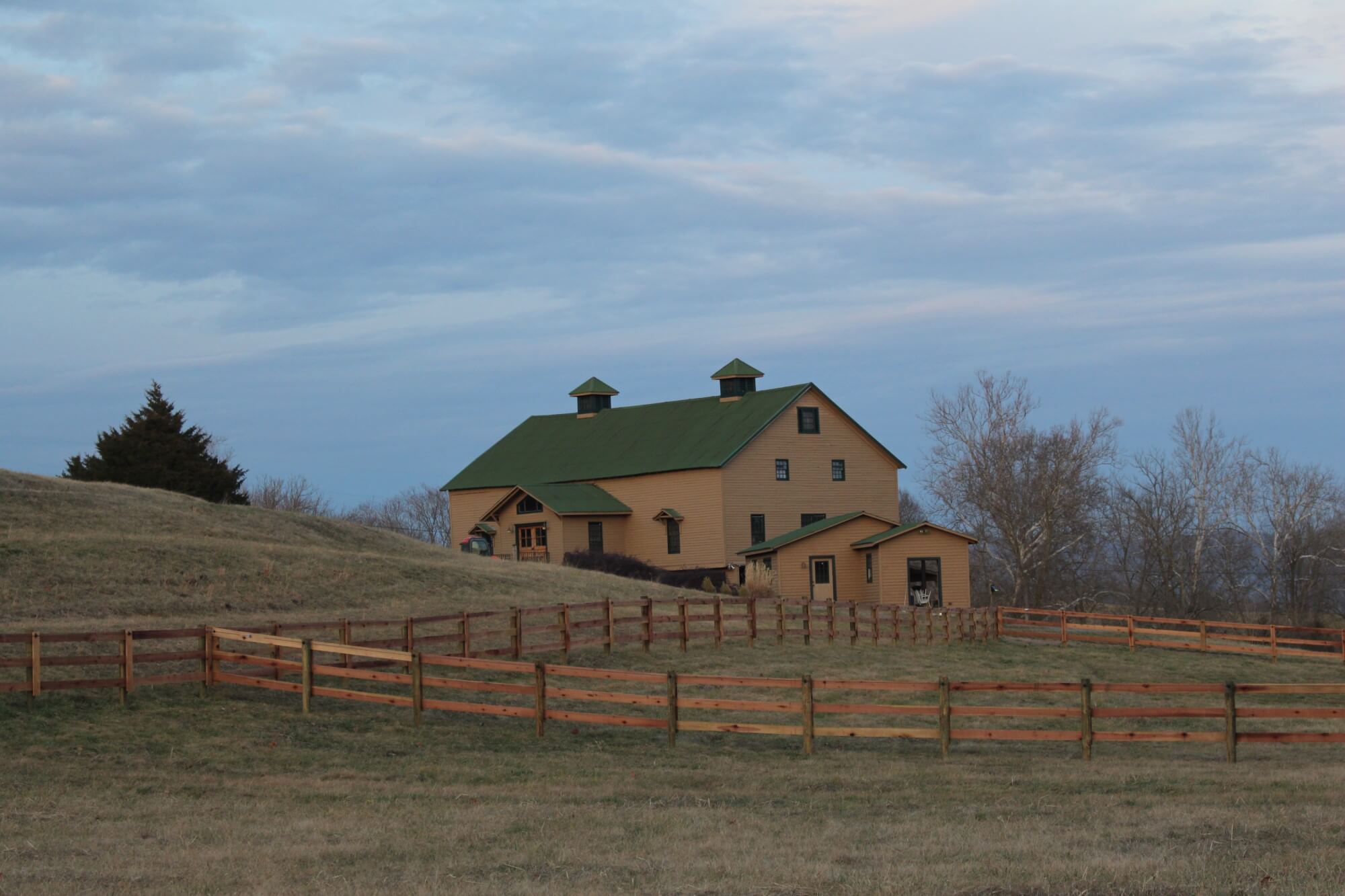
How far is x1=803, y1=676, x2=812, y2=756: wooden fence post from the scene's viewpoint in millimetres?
16891

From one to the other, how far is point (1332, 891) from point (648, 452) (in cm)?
5139

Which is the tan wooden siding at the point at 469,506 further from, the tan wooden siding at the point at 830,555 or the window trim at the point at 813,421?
the tan wooden siding at the point at 830,555

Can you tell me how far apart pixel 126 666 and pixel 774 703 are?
30.9 ft

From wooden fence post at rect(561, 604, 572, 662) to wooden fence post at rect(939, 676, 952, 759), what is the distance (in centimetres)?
1101

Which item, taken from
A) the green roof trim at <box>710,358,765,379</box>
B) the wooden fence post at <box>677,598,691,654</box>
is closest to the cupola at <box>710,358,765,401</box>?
the green roof trim at <box>710,358,765,379</box>

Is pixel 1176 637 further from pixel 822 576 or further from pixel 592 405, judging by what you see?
pixel 592 405

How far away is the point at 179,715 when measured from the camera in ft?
61.1

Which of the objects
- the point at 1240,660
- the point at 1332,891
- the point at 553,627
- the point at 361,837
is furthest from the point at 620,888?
the point at 1240,660

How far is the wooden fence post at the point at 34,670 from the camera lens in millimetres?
18562

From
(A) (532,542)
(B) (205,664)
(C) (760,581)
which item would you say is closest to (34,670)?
(B) (205,664)

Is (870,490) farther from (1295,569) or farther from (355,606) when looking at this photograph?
(355,606)

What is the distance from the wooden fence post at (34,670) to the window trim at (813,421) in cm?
4138

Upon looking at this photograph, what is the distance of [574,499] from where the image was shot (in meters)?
58.1

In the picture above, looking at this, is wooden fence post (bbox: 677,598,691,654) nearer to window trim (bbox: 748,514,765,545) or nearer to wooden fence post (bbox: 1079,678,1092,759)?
wooden fence post (bbox: 1079,678,1092,759)
